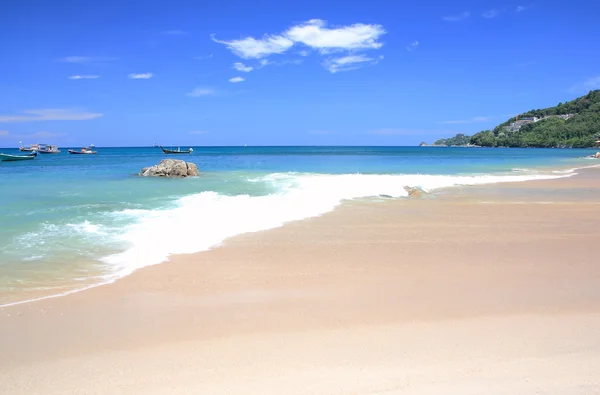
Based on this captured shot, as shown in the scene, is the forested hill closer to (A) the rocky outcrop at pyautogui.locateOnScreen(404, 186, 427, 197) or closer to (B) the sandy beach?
(A) the rocky outcrop at pyautogui.locateOnScreen(404, 186, 427, 197)

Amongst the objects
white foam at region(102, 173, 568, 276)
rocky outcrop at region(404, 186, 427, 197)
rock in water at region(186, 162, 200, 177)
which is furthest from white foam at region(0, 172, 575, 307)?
rock in water at region(186, 162, 200, 177)

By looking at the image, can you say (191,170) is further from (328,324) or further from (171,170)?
(328,324)

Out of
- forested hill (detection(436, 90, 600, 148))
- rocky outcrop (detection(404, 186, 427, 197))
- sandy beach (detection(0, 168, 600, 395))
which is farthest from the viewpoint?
forested hill (detection(436, 90, 600, 148))

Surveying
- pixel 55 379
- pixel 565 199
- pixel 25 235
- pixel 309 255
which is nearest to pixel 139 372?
pixel 55 379

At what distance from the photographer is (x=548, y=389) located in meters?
3.34

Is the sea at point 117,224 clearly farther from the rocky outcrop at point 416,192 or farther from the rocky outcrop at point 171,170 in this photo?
the rocky outcrop at point 171,170

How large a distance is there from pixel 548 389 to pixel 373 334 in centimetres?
157

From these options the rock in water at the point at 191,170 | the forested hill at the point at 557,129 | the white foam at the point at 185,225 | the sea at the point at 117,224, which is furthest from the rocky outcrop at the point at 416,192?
the forested hill at the point at 557,129

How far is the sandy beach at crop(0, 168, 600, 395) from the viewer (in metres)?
3.54

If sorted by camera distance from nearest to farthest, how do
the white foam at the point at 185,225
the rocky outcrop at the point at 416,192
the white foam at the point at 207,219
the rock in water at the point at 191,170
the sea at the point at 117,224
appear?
the sea at the point at 117,224 → the white foam at the point at 185,225 → the white foam at the point at 207,219 → the rocky outcrop at the point at 416,192 → the rock in water at the point at 191,170

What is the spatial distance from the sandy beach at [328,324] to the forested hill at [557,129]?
390 feet

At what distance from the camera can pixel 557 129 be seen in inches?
4820

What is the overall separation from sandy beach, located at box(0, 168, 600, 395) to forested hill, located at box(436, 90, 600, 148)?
119 m

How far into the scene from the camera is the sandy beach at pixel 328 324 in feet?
11.6
